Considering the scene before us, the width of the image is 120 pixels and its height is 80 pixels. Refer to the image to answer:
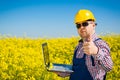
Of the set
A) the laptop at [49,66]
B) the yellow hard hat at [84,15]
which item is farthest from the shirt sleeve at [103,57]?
the laptop at [49,66]

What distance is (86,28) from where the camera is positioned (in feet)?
11.3

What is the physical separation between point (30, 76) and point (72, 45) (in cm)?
404

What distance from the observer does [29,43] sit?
35.9ft

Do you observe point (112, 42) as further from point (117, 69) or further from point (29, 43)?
point (29, 43)

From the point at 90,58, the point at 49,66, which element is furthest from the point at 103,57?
the point at 49,66

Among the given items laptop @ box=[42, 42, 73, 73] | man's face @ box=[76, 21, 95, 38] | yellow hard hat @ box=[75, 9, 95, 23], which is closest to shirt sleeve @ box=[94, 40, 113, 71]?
man's face @ box=[76, 21, 95, 38]

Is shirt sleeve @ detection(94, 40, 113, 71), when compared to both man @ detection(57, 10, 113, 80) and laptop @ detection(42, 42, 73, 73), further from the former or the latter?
laptop @ detection(42, 42, 73, 73)

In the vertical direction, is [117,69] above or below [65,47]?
below

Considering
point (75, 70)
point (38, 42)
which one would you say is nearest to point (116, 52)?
point (38, 42)

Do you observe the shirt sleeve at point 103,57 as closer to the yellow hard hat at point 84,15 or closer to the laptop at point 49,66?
the yellow hard hat at point 84,15

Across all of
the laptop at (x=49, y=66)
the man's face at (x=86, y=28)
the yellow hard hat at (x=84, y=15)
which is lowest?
the laptop at (x=49, y=66)

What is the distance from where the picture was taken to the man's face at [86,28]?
11.3 feet

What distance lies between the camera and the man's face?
3.46 m

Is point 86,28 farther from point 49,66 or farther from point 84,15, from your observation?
point 49,66
